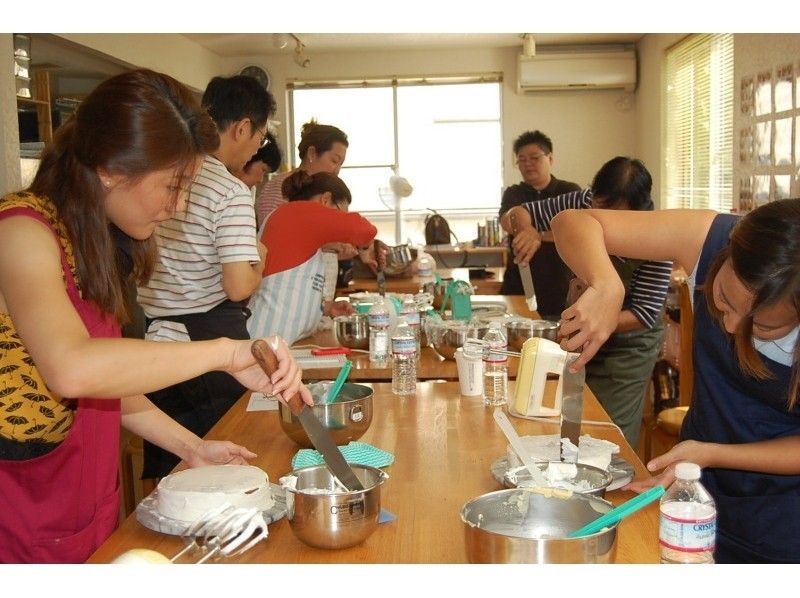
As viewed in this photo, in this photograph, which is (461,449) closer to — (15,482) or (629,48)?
(15,482)

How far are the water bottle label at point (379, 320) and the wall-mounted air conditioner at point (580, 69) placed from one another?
6.37 meters

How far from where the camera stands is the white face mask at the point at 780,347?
1580 mm

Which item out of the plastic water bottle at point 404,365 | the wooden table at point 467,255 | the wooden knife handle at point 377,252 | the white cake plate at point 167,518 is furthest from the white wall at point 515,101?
the white cake plate at point 167,518

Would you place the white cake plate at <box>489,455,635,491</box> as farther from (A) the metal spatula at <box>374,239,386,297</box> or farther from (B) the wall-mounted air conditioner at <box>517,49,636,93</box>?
(B) the wall-mounted air conditioner at <box>517,49,636,93</box>

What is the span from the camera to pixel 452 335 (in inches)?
114

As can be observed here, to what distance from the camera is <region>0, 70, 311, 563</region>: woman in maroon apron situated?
139cm

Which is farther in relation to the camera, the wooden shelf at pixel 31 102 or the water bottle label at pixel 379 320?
the wooden shelf at pixel 31 102

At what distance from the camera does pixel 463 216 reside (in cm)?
950

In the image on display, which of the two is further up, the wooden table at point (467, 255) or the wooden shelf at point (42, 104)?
the wooden shelf at point (42, 104)

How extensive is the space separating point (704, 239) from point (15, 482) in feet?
4.57

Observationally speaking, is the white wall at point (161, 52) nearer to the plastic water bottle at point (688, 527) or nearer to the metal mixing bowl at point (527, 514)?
the metal mixing bowl at point (527, 514)

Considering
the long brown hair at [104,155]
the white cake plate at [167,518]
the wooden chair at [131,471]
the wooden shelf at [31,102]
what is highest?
the wooden shelf at [31,102]

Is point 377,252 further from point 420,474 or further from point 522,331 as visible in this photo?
point 420,474

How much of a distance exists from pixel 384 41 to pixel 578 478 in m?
7.65
